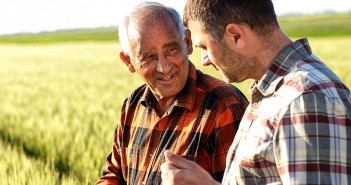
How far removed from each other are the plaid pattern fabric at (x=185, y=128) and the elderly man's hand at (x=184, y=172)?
0.36m

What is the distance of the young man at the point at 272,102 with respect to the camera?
1264mm

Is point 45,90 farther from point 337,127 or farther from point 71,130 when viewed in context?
point 337,127

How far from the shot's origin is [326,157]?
1.26 metres

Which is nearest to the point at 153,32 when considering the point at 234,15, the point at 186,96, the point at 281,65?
the point at 186,96

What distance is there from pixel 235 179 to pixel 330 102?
1.07ft

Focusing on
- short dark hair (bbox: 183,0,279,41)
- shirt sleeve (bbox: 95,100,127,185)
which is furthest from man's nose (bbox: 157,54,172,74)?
short dark hair (bbox: 183,0,279,41)

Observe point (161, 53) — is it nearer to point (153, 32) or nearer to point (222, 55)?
point (153, 32)

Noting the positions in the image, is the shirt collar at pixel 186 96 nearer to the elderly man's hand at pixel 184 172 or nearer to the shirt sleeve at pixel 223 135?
the shirt sleeve at pixel 223 135

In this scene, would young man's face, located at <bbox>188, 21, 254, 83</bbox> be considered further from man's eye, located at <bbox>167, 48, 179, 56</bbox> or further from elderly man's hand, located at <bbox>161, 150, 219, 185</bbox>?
man's eye, located at <bbox>167, 48, 179, 56</bbox>

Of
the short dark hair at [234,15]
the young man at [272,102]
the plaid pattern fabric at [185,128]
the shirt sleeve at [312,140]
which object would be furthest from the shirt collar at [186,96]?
the shirt sleeve at [312,140]

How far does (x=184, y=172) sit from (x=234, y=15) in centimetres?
42

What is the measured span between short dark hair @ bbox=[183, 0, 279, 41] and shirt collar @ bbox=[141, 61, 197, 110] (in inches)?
19.1

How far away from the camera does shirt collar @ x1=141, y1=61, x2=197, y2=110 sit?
1.98m

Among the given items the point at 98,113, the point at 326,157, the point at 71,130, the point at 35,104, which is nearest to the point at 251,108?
the point at 326,157
